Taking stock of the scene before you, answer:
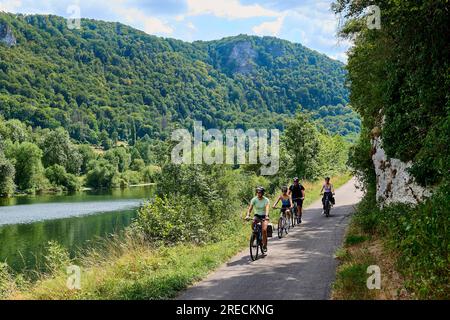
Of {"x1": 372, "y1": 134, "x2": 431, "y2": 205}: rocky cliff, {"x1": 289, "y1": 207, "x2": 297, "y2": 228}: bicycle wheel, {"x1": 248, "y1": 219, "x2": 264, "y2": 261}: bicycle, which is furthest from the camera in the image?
{"x1": 289, "y1": 207, "x2": 297, "y2": 228}: bicycle wheel

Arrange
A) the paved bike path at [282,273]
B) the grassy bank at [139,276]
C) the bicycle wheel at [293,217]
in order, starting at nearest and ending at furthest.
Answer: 1. the paved bike path at [282,273]
2. the grassy bank at [139,276]
3. the bicycle wheel at [293,217]

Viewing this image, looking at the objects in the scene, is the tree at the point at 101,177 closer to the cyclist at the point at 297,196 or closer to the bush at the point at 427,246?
the cyclist at the point at 297,196

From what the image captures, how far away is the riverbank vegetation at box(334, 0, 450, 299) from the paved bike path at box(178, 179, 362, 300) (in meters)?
0.55

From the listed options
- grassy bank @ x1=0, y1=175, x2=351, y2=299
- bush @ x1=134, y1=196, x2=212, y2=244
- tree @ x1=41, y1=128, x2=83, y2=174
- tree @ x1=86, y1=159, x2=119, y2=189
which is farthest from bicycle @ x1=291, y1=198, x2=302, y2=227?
tree @ x1=41, y1=128, x2=83, y2=174

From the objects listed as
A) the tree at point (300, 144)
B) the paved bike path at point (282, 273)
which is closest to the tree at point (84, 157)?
the tree at point (300, 144)

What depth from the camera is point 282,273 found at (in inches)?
435

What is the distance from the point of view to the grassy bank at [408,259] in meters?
→ 7.54

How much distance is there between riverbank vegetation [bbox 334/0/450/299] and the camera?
8.22 metres

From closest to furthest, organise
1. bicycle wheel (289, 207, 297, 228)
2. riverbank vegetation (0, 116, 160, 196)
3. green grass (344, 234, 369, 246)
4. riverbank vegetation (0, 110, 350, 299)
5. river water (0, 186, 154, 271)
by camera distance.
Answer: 1. riverbank vegetation (0, 110, 350, 299)
2. green grass (344, 234, 369, 246)
3. bicycle wheel (289, 207, 297, 228)
4. river water (0, 186, 154, 271)
5. riverbank vegetation (0, 116, 160, 196)

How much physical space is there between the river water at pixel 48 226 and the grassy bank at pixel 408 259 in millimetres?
14365

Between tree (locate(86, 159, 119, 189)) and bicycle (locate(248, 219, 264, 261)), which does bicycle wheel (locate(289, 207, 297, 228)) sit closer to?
bicycle (locate(248, 219, 264, 261))

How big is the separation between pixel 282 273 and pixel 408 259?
10.8 ft
